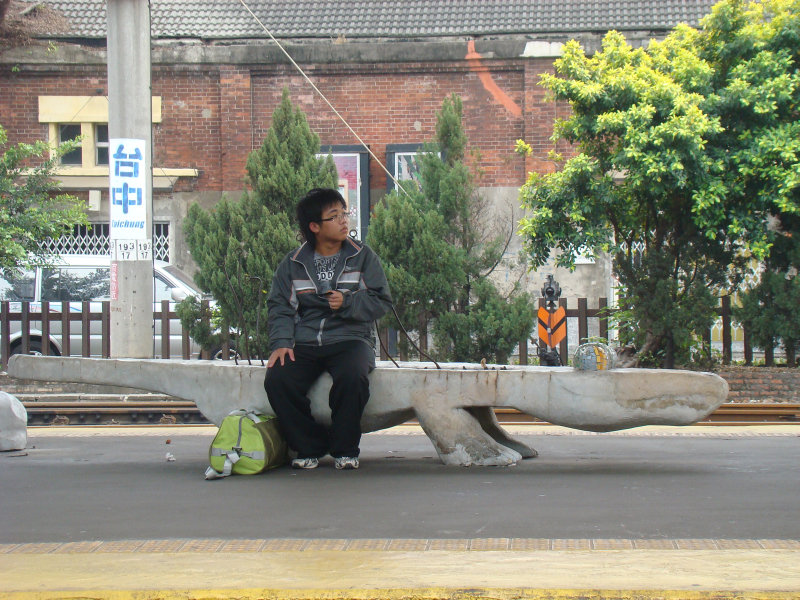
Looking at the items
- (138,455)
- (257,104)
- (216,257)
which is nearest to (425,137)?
(257,104)

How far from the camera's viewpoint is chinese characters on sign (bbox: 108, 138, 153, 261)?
1108 cm

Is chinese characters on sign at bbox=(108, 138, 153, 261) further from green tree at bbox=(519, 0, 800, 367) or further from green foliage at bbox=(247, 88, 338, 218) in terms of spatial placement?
green tree at bbox=(519, 0, 800, 367)

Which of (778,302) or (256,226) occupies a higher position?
(256,226)

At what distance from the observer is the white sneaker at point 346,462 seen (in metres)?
6.66

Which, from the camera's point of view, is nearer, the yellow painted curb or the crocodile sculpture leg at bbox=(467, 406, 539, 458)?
the yellow painted curb

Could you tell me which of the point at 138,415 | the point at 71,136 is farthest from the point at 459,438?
the point at 71,136

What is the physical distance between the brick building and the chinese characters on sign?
9.64 meters

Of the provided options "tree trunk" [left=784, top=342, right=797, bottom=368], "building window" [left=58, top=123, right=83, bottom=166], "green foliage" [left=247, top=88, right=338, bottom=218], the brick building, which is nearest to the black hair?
"green foliage" [left=247, top=88, right=338, bottom=218]

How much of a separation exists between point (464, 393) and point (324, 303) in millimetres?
1065

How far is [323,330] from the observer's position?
6656mm

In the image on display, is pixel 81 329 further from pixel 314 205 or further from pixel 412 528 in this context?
pixel 412 528

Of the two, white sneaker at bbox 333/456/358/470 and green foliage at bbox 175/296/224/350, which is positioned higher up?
green foliage at bbox 175/296/224/350

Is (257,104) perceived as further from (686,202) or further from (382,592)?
(382,592)

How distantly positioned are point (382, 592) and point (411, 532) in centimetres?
103
